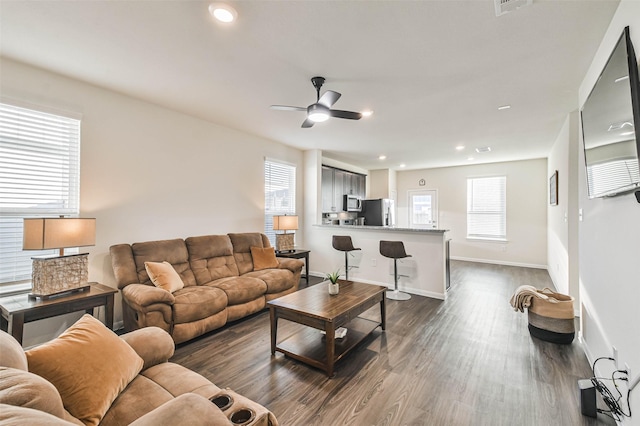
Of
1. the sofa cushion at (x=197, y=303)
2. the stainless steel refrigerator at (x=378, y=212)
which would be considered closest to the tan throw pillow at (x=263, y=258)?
the sofa cushion at (x=197, y=303)

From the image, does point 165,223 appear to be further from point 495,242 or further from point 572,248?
point 495,242

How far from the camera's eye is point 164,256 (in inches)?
133

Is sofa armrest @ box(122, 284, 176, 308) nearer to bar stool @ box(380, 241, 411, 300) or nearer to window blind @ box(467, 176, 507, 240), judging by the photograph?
bar stool @ box(380, 241, 411, 300)

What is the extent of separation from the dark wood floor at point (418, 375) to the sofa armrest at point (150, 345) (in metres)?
0.70

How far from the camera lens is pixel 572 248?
11.9 feet

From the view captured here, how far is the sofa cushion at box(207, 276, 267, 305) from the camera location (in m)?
3.31

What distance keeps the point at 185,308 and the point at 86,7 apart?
8.23ft

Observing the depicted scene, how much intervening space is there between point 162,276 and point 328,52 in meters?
2.79

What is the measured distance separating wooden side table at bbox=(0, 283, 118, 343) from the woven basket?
4.27m

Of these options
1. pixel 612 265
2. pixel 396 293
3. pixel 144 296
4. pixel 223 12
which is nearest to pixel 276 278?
pixel 144 296

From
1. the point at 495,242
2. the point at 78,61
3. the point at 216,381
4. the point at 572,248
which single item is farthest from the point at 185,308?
→ the point at 495,242

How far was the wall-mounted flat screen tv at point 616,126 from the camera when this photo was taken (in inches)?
54.9

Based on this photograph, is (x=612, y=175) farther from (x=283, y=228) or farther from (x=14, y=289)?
(x=14, y=289)

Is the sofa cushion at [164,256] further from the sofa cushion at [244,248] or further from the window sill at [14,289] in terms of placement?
the window sill at [14,289]
